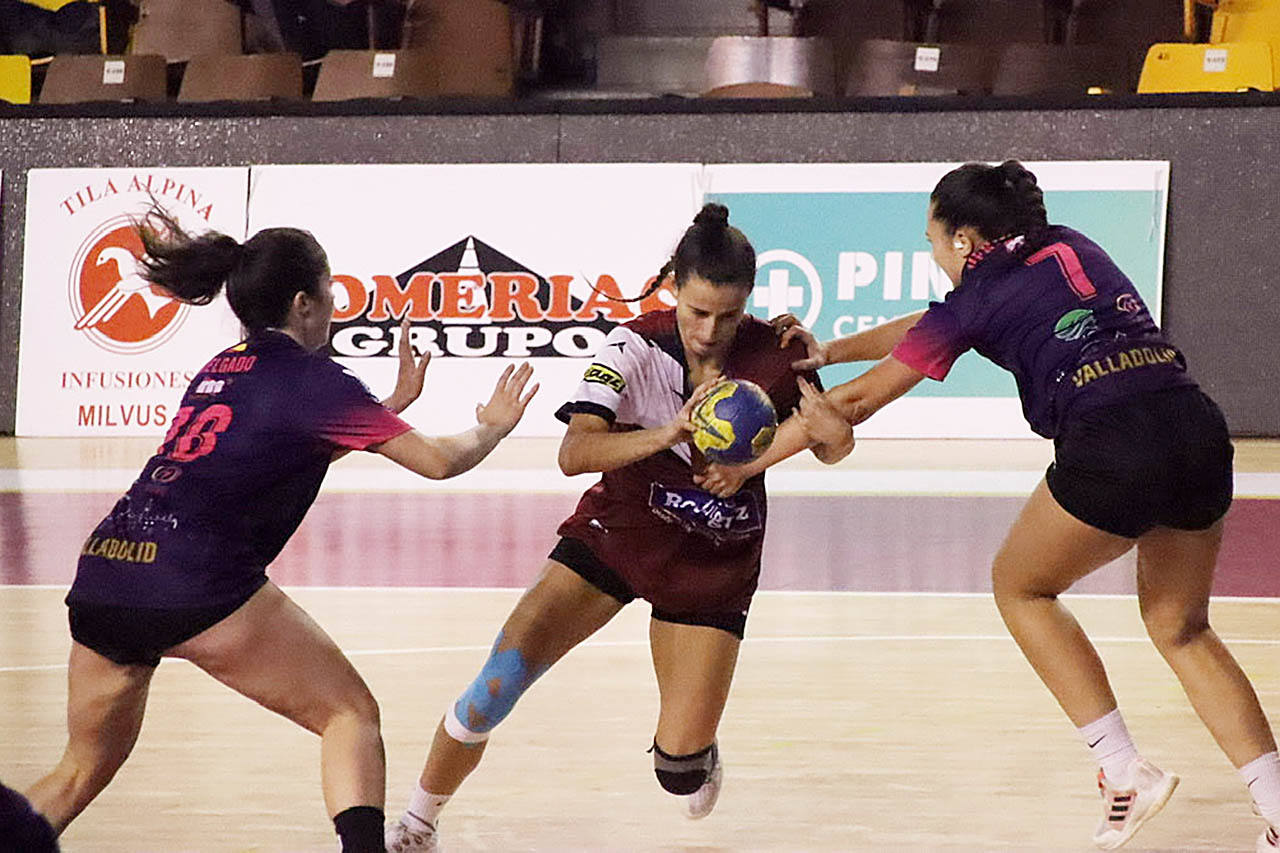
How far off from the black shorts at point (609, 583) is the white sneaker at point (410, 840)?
2.31 ft

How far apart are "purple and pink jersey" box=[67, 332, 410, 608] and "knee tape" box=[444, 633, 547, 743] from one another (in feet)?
2.29

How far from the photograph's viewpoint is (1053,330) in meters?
4.09

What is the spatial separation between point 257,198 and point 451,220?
144cm

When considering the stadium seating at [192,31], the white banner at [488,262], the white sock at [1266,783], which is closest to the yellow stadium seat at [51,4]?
the stadium seating at [192,31]

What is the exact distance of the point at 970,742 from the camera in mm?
5113

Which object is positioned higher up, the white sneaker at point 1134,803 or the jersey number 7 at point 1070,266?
the jersey number 7 at point 1070,266

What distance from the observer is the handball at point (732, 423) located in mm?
3795

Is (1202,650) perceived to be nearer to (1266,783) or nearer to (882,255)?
(1266,783)

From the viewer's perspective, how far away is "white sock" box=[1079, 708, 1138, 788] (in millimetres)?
4105

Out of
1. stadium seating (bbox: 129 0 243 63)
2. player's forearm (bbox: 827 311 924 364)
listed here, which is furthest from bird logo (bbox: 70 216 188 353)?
player's forearm (bbox: 827 311 924 364)

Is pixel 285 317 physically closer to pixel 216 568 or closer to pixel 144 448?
pixel 216 568

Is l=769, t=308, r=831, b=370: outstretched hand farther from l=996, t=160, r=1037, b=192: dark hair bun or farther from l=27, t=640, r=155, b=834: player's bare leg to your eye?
l=27, t=640, r=155, b=834: player's bare leg

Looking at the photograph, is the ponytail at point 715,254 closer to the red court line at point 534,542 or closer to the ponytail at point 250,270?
the ponytail at point 250,270

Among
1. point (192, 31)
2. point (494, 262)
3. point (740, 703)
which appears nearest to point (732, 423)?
point (740, 703)
